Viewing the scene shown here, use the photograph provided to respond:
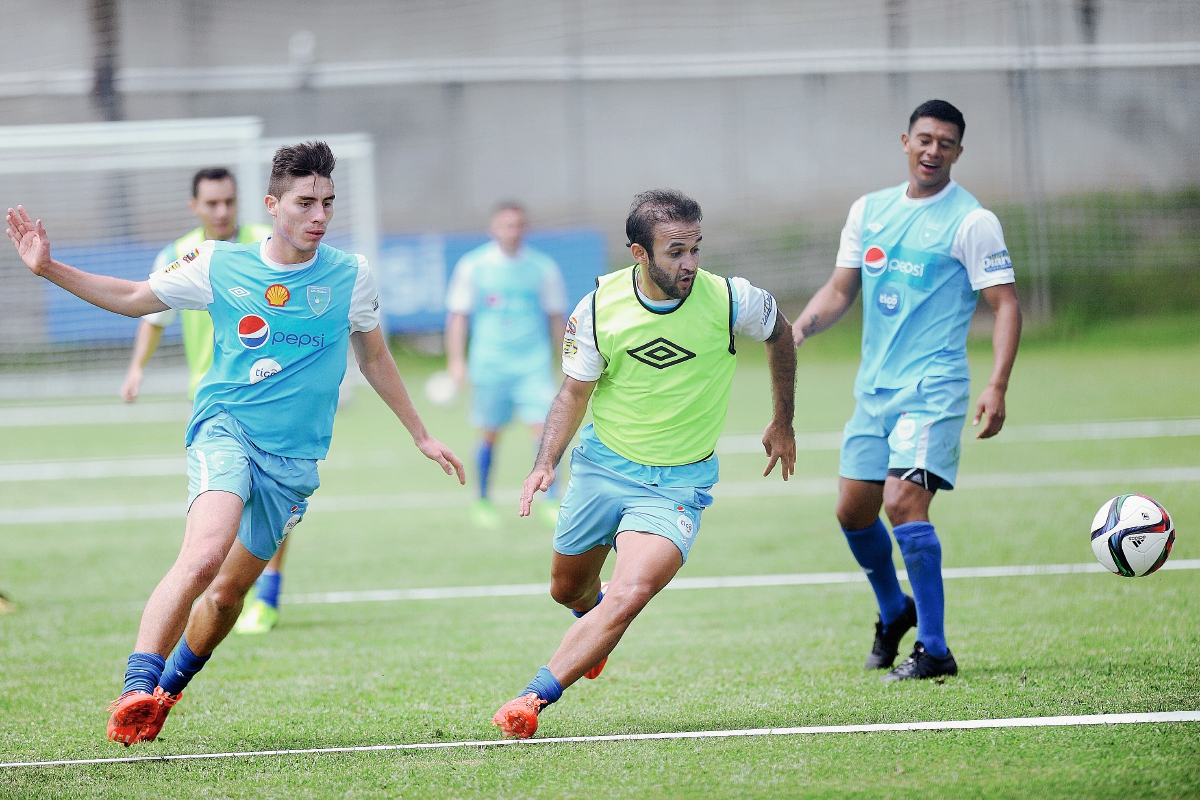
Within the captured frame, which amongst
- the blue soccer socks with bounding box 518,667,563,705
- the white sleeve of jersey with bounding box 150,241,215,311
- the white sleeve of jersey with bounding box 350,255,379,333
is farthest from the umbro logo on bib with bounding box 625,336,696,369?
the white sleeve of jersey with bounding box 150,241,215,311

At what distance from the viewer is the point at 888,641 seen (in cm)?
571

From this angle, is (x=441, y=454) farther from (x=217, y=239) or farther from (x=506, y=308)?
(x=506, y=308)

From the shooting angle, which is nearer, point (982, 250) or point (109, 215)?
point (982, 250)

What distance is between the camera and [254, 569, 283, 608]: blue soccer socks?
7.18m

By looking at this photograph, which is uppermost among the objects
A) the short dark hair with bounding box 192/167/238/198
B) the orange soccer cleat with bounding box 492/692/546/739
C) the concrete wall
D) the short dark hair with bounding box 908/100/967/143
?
the concrete wall

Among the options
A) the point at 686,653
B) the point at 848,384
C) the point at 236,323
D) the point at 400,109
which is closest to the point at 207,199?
the point at 236,323

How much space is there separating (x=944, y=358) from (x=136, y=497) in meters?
8.81

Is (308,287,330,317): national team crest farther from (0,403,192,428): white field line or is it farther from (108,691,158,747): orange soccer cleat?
(0,403,192,428): white field line

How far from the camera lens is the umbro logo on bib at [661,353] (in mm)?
4762

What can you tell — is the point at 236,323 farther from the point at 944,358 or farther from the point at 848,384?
the point at 848,384

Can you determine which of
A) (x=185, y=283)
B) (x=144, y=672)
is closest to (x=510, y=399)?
(x=185, y=283)

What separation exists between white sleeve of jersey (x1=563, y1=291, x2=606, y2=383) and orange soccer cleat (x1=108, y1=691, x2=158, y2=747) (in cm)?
188

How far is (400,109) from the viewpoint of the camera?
2789 cm

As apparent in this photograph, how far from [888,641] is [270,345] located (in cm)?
299
